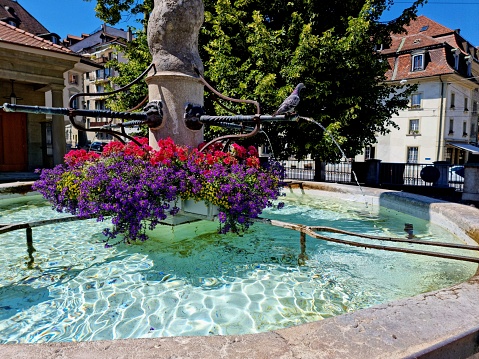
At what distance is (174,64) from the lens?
5.02m

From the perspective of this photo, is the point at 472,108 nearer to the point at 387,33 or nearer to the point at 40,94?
the point at 387,33

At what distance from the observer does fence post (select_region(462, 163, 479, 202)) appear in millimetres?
9016

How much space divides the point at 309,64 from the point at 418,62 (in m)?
25.8

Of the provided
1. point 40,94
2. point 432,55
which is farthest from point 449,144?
point 40,94

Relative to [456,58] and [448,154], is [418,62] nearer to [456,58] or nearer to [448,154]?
[456,58]

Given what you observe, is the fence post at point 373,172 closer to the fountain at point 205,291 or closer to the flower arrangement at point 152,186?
the fountain at point 205,291

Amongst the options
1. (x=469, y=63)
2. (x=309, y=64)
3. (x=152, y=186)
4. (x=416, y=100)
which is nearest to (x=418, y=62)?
(x=416, y=100)

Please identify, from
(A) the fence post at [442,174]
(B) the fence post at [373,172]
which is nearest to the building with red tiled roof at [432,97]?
(B) the fence post at [373,172]

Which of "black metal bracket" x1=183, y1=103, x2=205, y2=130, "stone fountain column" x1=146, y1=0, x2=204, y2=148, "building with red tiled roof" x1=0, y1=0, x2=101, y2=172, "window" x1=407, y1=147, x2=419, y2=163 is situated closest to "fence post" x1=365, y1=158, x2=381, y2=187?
"black metal bracket" x1=183, y1=103, x2=205, y2=130

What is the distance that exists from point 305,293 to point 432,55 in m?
33.3

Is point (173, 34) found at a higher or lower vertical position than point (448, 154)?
higher

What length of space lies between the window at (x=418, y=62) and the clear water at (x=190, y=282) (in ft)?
98.2

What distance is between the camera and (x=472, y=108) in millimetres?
35312

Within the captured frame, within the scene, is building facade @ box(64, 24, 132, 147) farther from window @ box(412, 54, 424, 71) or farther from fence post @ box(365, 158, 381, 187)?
fence post @ box(365, 158, 381, 187)
